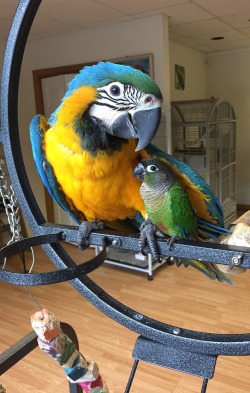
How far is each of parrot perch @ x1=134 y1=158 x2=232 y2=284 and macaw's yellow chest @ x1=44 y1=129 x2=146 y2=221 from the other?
0.17 feet

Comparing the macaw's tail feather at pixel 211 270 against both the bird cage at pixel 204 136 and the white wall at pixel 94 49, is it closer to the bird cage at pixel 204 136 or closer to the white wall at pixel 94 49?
the white wall at pixel 94 49

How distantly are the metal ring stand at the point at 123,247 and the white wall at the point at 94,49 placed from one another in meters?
2.27

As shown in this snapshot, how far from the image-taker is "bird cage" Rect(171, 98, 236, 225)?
294 centimetres

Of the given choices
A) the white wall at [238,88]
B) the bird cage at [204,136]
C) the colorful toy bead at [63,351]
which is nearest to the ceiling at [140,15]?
the bird cage at [204,136]

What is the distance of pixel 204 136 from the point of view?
2963 mm

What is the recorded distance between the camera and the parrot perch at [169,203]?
69 centimetres

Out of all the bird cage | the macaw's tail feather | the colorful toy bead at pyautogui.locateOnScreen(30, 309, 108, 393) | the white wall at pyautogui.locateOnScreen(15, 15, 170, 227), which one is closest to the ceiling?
the white wall at pyautogui.locateOnScreen(15, 15, 170, 227)

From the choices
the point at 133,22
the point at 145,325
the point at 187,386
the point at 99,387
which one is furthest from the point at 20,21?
the point at 133,22

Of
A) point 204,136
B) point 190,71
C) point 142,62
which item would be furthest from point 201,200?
point 190,71

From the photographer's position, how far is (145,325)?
0.48 meters

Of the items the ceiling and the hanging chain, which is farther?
the ceiling

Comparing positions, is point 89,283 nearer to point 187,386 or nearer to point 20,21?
point 20,21

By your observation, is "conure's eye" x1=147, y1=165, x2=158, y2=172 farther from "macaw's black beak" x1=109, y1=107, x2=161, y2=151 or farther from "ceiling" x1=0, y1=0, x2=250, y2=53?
"ceiling" x1=0, y1=0, x2=250, y2=53

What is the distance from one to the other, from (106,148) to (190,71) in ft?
11.5
